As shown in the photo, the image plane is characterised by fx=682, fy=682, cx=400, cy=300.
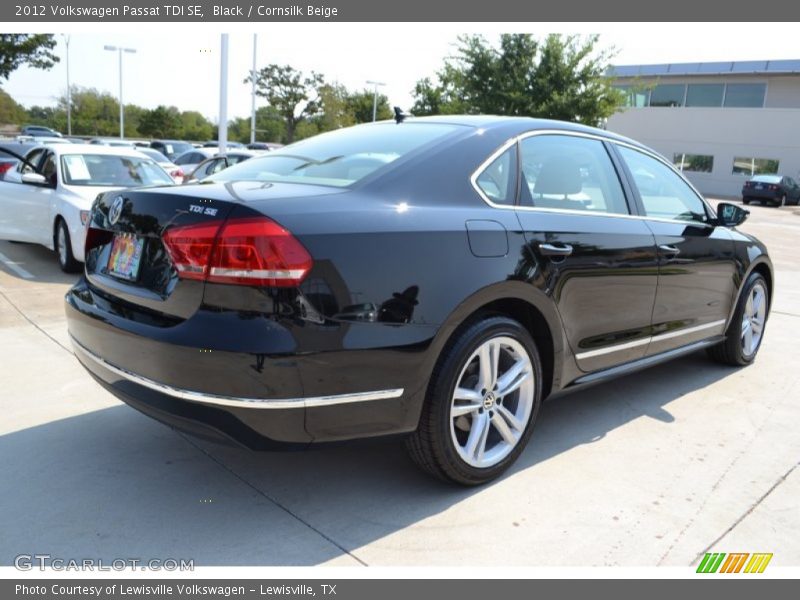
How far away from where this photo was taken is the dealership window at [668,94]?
40.0 metres

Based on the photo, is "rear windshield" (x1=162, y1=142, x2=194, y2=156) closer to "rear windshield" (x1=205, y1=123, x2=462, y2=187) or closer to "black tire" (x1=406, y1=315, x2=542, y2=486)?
"rear windshield" (x1=205, y1=123, x2=462, y2=187)

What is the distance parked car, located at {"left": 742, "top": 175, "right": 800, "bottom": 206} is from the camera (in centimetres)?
3020

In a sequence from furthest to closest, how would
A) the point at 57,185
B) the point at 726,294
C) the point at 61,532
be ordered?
the point at 57,185
the point at 726,294
the point at 61,532

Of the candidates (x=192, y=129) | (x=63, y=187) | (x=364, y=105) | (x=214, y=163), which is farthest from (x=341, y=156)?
(x=192, y=129)

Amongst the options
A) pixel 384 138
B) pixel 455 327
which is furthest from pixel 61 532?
pixel 384 138

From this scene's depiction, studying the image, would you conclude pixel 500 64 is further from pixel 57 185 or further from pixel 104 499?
pixel 104 499

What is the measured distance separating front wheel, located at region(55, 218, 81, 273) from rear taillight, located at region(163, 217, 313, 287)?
229 inches

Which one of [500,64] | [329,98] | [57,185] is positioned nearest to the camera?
[57,185]

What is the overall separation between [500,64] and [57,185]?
20.9m

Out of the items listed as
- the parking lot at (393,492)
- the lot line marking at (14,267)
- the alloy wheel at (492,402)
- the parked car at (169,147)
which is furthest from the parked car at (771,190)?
the alloy wheel at (492,402)

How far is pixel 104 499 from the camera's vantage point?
283 centimetres

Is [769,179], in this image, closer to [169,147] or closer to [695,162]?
[695,162]

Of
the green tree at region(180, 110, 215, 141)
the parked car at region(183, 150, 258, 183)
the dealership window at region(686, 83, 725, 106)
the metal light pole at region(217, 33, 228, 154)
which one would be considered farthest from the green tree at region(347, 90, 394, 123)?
the parked car at region(183, 150, 258, 183)

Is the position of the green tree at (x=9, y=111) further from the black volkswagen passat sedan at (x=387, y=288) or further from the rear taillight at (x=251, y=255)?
the rear taillight at (x=251, y=255)
